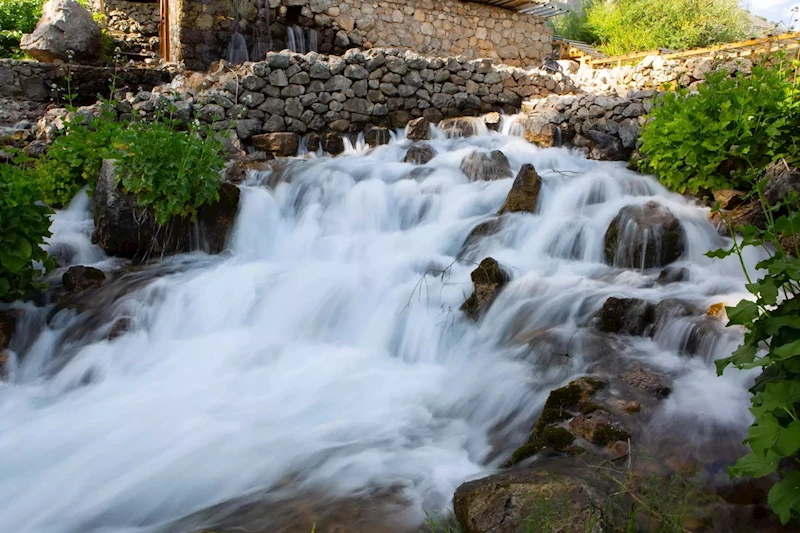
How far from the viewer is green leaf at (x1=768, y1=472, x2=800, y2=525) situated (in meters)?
2.01

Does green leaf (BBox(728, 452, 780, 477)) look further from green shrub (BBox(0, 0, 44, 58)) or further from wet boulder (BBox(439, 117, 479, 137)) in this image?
green shrub (BBox(0, 0, 44, 58))

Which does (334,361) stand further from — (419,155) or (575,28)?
(575,28)

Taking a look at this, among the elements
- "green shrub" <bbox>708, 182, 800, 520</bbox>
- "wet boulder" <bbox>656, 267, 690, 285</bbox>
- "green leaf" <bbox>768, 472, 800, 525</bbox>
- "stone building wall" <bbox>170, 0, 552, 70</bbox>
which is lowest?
"green leaf" <bbox>768, 472, 800, 525</bbox>

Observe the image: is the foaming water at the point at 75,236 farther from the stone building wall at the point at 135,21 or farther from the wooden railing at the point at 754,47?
the stone building wall at the point at 135,21

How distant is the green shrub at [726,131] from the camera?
5684 mm

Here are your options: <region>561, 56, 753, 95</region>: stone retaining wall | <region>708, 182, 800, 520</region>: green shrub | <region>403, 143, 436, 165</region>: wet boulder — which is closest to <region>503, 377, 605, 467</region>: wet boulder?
<region>708, 182, 800, 520</region>: green shrub

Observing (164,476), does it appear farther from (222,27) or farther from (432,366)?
(222,27)

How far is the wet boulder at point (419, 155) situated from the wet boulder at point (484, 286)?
12.4 feet

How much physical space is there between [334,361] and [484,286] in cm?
137

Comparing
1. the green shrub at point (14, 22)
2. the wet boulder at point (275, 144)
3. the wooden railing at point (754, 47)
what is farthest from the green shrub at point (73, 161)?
the wooden railing at point (754, 47)

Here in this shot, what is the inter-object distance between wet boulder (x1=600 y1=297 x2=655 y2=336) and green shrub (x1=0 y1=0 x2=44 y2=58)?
47.1 feet

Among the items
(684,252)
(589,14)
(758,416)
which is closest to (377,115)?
(684,252)

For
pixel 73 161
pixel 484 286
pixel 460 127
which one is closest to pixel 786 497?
pixel 484 286

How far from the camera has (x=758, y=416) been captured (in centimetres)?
213
